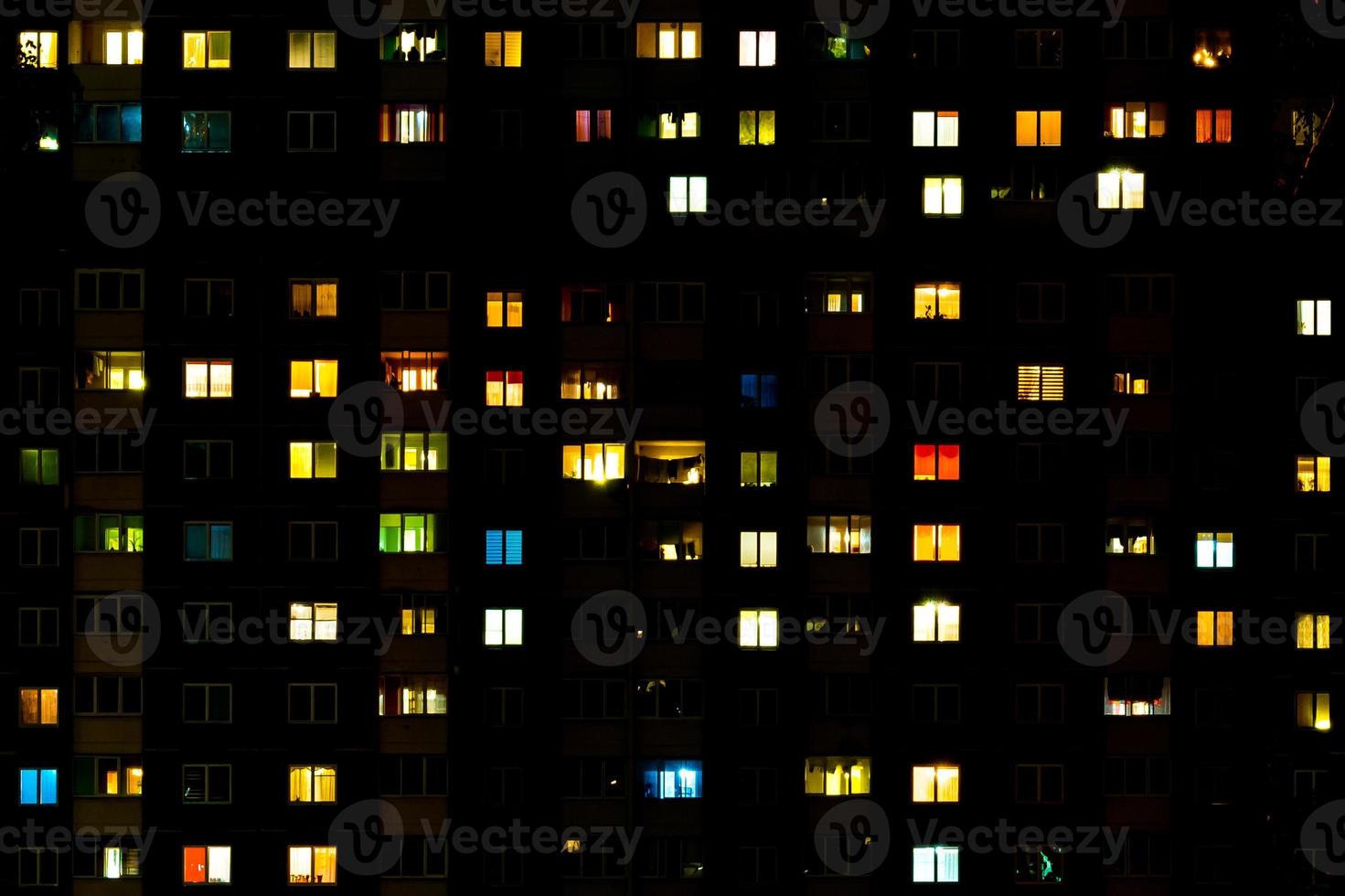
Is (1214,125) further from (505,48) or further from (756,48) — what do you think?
(505,48)

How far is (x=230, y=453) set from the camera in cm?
5022

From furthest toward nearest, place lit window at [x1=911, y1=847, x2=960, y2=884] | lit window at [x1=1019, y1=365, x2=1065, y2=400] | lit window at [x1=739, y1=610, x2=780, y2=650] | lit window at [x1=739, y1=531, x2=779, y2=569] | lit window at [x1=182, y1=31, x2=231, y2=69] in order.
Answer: lit window at [x1=1019, y1=365, x2=1065, y2=400] < lit window at [x1=182, y1=31, x2=231, y2=69] < lit window at [x1=739, y1=531, x2=779, y2=569] < lit window at [x1=739, y1=610, x2=780, y2=650] < lit window at [x1=911, y1=847, x2=960, y2=884]

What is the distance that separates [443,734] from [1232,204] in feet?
97.6

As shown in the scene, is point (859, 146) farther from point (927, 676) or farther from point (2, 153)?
point (2, 153)

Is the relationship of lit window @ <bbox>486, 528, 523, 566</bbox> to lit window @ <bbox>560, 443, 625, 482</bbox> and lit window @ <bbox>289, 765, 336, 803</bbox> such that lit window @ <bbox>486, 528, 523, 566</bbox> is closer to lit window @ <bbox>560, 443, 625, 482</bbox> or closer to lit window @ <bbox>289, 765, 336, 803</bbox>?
lit window @ <bbox>560, 443, 625, 482</bbox>

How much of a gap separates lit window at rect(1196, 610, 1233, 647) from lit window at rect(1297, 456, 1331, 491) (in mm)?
4745

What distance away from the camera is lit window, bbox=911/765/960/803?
49.8 m

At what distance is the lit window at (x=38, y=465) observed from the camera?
50031 millimetres

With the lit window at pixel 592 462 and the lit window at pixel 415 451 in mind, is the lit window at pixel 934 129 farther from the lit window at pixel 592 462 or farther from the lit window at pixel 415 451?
the lit window at pixel 415 451

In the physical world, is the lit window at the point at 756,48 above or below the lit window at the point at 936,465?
above

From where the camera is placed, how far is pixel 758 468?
50.2m

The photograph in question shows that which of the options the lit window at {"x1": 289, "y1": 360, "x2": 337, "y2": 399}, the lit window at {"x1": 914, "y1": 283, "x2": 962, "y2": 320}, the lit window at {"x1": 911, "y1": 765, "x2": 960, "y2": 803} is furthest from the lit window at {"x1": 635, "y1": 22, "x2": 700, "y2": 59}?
the lit window at {"x1": 911, "y1": 765, "x2": 960, "y2": 803}

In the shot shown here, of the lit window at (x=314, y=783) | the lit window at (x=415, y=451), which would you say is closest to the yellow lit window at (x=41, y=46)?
the lit window at (x=415, y=451)

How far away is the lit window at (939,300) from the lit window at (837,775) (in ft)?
46.3
